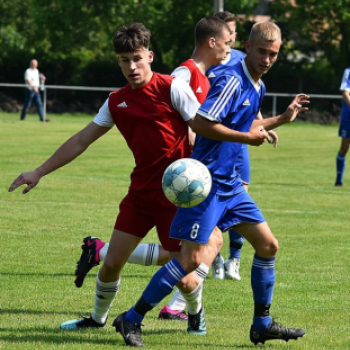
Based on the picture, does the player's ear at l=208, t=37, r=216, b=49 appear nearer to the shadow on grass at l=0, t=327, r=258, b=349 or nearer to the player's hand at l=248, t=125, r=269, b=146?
the player's hand at l=248, t=125, r=269, b=146

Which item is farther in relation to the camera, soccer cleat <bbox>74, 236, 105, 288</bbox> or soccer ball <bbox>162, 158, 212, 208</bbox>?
soccer cleat <bbox>74, 236, 105, 288</bbox>

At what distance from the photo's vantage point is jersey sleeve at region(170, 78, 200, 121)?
18.6 feet

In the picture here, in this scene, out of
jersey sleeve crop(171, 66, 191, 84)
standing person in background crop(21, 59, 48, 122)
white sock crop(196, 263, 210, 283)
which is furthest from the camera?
standing person in background crop(21, 59, 48, 122)

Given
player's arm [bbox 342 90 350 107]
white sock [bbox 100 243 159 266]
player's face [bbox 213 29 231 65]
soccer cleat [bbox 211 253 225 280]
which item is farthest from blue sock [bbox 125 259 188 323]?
player's arm [bbox 342 90 350 107]

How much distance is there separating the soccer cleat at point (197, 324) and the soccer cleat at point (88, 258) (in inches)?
38.1

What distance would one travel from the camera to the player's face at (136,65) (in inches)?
222

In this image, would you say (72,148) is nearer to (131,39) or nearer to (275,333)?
(131,39)

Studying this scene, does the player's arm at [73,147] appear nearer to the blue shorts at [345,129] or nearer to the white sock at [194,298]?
the white sock at [194,298]

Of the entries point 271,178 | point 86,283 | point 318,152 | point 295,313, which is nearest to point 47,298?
point 86,283

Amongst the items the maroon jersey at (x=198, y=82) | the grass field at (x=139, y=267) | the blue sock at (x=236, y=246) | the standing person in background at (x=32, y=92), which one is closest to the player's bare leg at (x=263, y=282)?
the grass field at (x=139, y=267)

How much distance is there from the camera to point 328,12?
1658 inches

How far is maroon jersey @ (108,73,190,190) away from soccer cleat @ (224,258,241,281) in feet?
8.13

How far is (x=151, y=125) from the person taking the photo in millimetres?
5711

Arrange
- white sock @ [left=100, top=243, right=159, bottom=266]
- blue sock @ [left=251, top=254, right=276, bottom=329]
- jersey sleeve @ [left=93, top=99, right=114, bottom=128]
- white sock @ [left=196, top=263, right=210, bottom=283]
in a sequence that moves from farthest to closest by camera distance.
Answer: white sock @ [left=100, top=243, right=159, bottom=266], white sock @ [left=196, top=263, right=210, bottom=283], jersey sleeve @ [left=93, top=99, right=114, bottom=128], blue sock @ [left=251, top=254, right=276, bottom=329]
